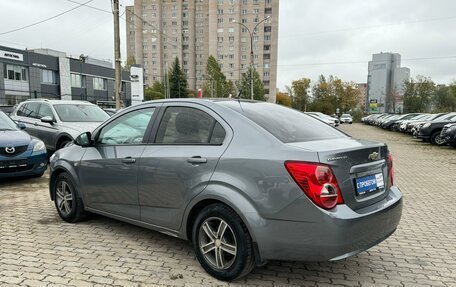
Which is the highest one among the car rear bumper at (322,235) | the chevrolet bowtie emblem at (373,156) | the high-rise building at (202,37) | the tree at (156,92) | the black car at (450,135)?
the high-rise building at (202,37)

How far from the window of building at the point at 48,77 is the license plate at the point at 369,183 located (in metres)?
53.5

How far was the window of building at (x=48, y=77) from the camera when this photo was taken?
163 feet

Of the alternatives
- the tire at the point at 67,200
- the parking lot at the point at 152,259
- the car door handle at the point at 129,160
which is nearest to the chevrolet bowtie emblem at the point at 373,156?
the parking lot at the point at 152,259

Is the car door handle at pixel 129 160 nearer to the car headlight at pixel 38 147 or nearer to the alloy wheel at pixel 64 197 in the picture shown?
the alloy wheel at pixel 64 197

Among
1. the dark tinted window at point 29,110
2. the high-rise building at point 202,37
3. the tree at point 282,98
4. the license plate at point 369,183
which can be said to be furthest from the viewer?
the tree at point 282,98

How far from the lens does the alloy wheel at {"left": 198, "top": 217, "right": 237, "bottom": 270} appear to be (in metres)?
3.25

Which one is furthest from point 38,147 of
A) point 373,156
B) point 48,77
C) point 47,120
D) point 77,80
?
point 77,80

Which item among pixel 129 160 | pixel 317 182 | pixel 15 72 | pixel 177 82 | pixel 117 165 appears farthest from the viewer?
pixel 177 82

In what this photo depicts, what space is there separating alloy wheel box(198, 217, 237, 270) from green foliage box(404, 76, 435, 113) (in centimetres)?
6151

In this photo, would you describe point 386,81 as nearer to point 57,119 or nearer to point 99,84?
point 99,84

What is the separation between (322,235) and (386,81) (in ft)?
252

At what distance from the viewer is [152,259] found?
3.86 metres

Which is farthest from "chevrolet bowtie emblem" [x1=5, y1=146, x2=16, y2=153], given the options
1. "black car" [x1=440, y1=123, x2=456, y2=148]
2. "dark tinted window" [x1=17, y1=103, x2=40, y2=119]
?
"black car" [x1=440, y1=123, x2=456, y2=148]

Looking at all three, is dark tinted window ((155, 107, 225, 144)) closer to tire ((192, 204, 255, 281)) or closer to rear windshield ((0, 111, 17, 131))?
tire ((192, 204, 255, 281))
